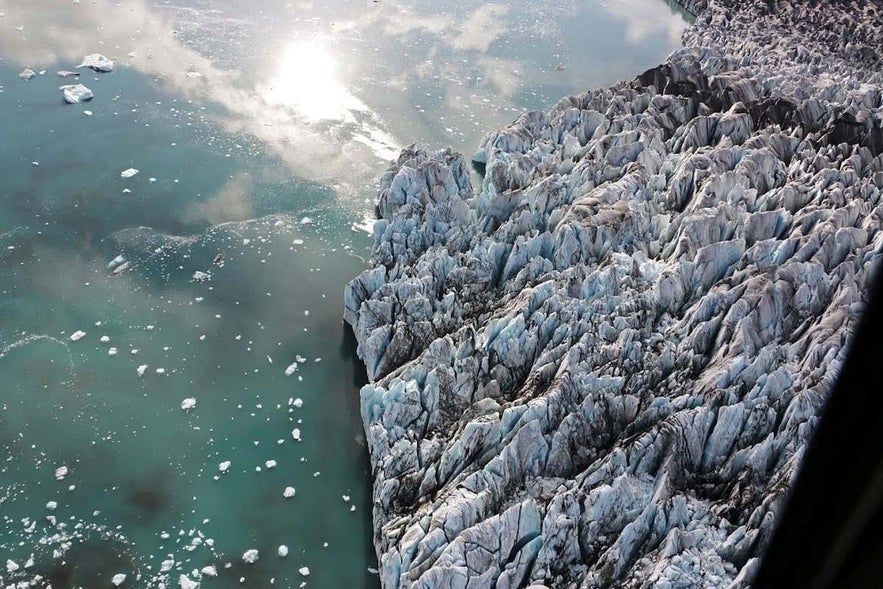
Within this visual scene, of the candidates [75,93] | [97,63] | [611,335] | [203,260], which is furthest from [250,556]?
[97,63]

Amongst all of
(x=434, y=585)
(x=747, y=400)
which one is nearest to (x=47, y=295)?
(x=434, y=585)

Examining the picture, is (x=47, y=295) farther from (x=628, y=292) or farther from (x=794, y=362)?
(x=794, y=362)

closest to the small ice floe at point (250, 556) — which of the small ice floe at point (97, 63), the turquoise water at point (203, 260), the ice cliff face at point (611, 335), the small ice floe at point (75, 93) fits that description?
the turquoise water at point (203, 260)

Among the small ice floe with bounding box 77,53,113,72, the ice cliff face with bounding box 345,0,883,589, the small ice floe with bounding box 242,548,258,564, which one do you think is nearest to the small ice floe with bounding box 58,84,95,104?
the small ice floe with bounding box 77,53,113,72

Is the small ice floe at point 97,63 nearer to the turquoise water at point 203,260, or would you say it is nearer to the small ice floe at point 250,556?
the turquoise water at point 203,260

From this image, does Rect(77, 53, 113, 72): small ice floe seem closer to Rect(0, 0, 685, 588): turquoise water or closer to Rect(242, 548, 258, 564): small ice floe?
Rect(0, 0, 685, 588): turquoise water
